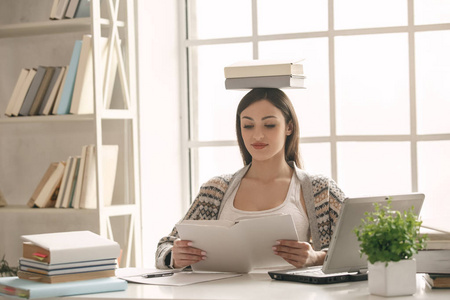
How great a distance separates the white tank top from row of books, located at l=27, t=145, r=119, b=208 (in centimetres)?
73

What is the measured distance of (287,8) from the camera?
3.89 meters

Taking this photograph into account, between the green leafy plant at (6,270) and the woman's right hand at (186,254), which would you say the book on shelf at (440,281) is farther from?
the green leafy plant at (6,270)

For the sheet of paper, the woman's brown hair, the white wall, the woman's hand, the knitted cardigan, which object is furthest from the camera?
the white wall

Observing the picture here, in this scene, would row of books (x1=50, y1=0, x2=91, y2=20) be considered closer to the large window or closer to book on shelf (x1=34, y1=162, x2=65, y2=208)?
the large window

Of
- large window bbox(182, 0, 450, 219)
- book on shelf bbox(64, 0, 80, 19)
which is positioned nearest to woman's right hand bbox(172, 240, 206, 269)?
large window bbox(182, 0, 450, 219)

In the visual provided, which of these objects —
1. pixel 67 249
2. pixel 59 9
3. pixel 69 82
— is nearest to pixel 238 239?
pixel 67 249

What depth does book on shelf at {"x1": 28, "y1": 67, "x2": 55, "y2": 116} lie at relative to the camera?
367cm

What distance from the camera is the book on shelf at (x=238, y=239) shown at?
2.49 meters

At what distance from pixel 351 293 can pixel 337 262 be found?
173 mm

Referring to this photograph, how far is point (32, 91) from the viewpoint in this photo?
369 centimetres

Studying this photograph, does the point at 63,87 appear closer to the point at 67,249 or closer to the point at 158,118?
the point at 158,118

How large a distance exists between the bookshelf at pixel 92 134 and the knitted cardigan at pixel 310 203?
1.88 feet

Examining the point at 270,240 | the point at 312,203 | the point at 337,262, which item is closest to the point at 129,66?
the point at 312,203

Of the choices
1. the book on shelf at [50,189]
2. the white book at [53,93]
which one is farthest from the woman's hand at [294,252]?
the white book at [53,93]
